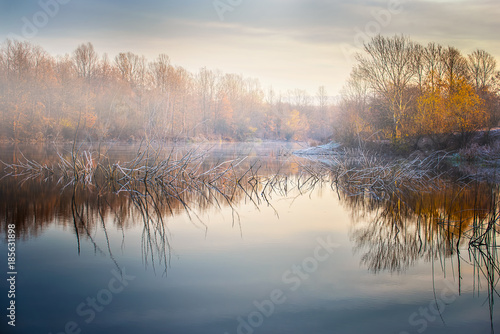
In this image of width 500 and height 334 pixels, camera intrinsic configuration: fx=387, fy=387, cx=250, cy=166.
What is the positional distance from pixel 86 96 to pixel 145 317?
39625 mm

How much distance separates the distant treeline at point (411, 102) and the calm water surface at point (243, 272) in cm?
1719

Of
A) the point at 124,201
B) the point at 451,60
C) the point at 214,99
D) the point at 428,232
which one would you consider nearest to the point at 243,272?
the point at 428,232

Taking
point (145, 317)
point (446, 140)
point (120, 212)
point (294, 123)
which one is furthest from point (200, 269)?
point (294, 123)

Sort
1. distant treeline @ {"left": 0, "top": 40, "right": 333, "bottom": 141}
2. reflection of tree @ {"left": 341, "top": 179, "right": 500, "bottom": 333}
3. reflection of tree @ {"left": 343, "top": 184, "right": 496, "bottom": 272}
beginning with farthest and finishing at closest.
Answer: distant treeline @ {"left": 0, "top": 40, "right": 333, "bottom": 141}
reflection of tree @ {"left": 343, "top": 184, "right": 496, "bottom": 272}
reflection of tree @ {"left": 341, "top": 179, "right": 500, "bottom": 333}

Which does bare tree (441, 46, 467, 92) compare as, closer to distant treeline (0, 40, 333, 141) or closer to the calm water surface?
distant treeline (0, 40, 333, 141)

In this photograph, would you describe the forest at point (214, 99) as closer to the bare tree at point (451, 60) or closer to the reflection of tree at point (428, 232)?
the bare tree at point (451, 60)

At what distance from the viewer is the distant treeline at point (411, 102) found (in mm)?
22828

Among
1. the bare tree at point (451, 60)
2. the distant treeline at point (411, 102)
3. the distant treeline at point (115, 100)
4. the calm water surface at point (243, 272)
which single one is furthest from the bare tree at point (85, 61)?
the calm water surface at point (243, 272)

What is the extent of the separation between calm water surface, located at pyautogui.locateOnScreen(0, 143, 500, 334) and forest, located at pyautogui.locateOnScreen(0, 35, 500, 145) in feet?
9.64

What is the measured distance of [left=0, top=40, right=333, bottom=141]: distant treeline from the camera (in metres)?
36.5

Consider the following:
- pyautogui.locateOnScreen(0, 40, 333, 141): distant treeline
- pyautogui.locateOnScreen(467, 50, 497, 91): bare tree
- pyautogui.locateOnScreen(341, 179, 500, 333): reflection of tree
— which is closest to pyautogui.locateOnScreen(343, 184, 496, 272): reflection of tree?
pyautogui.locateOnScreen(341, 179, 500, 333): reflection of tree

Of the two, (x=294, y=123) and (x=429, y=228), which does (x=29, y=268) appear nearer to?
(x=429, y=228)

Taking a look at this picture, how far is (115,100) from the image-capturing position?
Result: 3953 centimetres

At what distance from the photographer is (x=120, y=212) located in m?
6.68
